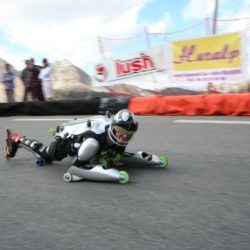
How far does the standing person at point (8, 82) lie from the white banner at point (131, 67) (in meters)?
2.39

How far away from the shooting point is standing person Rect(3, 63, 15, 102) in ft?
44.4

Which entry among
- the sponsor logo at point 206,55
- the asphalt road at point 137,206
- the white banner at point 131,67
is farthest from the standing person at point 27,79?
the asphalt road at point 137,206

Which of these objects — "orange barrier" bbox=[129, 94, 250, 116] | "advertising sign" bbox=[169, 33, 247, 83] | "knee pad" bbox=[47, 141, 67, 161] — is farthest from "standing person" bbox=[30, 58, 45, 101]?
"knee pad" bbox=[47, 141, 67, 161]

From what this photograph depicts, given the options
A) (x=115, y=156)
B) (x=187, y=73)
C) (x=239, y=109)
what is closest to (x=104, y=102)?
(x=187, y=73)

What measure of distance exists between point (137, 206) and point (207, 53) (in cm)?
816

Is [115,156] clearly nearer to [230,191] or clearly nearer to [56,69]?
[230,191]

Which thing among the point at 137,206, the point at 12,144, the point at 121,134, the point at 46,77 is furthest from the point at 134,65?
the point at 137,206

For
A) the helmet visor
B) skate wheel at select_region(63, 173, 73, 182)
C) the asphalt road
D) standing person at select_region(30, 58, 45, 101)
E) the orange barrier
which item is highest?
standing person at select_region(30, 58, 45, 101)

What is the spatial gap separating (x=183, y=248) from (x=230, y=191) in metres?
1.48

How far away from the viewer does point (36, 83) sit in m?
13.5

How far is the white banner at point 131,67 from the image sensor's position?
12.6 metres

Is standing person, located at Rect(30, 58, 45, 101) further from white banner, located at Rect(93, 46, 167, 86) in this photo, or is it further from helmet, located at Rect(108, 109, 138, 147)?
helmet, located at Rect(108, 109, 138, 147)

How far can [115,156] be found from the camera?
5539 millimetres

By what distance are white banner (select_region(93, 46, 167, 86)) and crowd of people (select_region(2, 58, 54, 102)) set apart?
1.41m
